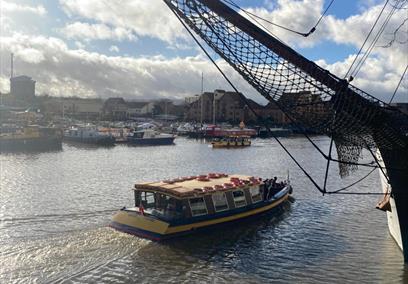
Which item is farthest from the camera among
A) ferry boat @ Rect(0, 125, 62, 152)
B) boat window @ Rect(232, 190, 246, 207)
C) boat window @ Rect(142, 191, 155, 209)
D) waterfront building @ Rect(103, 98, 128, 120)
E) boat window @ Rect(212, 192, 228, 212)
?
waterfront building @ Rect(103, 98, 128, 120)

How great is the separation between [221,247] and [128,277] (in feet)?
13.3

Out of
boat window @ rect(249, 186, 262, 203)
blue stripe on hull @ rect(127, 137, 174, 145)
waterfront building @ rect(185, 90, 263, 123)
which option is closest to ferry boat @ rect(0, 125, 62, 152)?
blue stripe on hull @ rect(127, 137, 174, 145)

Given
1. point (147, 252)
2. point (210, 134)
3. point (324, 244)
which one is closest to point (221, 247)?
point (147, 252)

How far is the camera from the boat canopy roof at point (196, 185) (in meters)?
17.9

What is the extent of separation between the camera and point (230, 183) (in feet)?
65.7

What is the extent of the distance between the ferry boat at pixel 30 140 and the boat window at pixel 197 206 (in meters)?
41.2

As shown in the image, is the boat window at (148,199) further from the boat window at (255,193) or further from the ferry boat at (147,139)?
the ferry boat at (147,139)

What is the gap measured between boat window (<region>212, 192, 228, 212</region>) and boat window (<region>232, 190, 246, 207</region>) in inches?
24.2

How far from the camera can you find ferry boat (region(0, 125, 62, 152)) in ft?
180

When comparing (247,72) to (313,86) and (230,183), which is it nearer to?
(313,86)

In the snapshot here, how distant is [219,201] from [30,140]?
43145 mm

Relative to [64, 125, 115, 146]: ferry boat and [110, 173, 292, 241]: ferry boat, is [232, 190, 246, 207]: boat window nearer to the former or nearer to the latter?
[110, 173, 292, 241]: ferry boat

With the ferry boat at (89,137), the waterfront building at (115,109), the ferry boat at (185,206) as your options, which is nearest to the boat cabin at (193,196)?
the ferry boat at (185,206)

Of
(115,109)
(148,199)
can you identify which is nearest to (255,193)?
(148,199)
